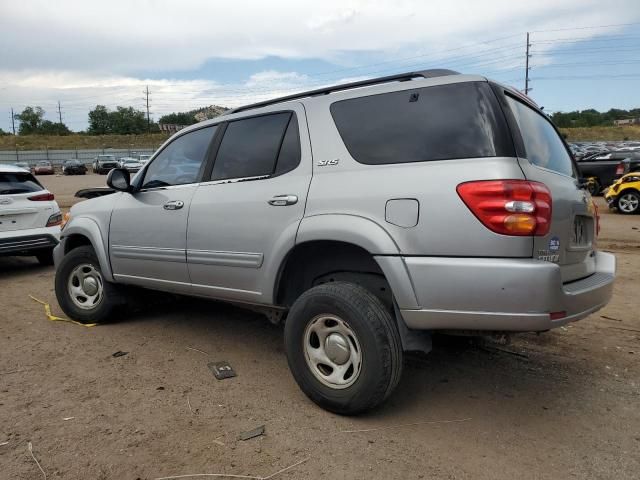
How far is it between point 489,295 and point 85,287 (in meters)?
3.95

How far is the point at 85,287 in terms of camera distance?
5066mm

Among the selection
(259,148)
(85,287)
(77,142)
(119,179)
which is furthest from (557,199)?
(77,142)

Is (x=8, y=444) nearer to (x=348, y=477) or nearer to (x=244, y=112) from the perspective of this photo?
(x=348, y=477)

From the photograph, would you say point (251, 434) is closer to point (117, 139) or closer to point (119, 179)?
point (119, 179)

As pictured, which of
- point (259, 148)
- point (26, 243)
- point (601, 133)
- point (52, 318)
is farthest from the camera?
point (601, 133)

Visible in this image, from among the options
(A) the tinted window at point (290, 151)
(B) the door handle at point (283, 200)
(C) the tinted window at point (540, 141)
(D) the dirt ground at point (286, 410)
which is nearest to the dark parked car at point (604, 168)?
(D) the dirt ground at point (286, 410)

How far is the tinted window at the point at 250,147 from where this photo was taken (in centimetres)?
363

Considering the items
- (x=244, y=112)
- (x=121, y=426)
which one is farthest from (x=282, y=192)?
(x=121, y=426)

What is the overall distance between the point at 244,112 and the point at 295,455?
8.19 feet

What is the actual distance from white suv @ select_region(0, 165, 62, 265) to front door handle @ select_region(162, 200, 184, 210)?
4084mm

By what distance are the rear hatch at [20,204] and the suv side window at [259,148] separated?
4.58m

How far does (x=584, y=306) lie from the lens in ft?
9.50

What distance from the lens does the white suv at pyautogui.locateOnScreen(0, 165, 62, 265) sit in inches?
278

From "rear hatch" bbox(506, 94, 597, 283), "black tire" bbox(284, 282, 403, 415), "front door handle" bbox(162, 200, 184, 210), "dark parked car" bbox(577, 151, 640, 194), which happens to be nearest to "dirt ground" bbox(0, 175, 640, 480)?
"black tire" bbox(284, 282, 403, 415)
